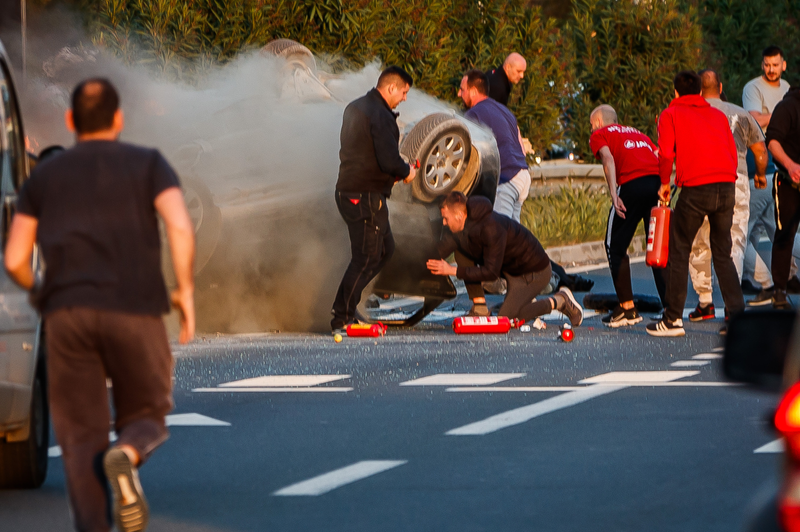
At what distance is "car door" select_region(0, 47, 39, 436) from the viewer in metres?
5.85

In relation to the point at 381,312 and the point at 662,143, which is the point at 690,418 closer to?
the point at 662,143

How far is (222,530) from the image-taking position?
5523 mm

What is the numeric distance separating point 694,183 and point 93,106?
6.95m

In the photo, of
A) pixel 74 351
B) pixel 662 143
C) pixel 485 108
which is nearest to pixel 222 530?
pixel 74 351

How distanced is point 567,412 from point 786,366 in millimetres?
5124

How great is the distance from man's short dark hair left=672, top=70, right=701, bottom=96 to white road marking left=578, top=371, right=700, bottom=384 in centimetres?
265

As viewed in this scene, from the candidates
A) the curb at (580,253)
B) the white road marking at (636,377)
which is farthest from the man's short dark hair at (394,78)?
the curb at (580,253)

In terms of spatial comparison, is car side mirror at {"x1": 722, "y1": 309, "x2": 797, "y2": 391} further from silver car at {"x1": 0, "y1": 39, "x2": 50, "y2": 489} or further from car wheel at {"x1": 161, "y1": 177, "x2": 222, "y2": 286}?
car wheel at {"x1": 161, "y1": 177, "x2": 222, "y2": 286}

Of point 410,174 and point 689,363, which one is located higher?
point 410,174

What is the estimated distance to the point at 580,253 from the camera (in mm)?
18641

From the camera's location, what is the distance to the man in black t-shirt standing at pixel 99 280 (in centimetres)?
476

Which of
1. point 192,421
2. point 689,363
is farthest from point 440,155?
point 192,421

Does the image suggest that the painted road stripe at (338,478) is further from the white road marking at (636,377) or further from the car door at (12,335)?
the white road marking at (636,377)

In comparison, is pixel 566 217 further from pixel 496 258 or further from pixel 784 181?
pixel 496 258
